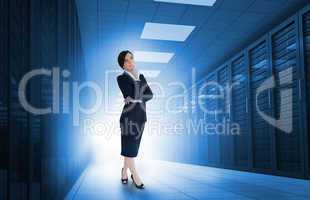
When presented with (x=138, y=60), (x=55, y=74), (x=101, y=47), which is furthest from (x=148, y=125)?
(x=55, y=74)

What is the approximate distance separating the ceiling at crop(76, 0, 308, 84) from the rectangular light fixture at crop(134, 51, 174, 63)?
0.66 feet

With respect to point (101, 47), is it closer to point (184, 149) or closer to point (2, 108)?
point (184, 149)

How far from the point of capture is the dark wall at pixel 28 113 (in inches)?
52.5

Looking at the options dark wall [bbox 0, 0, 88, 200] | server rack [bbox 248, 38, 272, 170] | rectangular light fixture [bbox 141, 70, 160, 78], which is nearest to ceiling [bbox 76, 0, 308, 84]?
server rack [bbox 248, 38, 272, 170]

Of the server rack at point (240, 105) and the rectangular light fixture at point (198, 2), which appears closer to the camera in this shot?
the rectangular light fixture at point (198, 2)

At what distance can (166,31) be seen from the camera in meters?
7.06

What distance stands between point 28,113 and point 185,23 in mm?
5104

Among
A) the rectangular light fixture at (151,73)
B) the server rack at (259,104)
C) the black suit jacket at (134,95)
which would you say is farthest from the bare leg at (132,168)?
the rectangular light fixture at (151,73)

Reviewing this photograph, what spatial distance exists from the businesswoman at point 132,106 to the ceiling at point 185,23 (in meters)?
2.26

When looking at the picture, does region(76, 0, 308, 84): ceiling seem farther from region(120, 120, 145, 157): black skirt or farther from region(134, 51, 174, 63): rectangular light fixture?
region(120, 120, 145, 157): black skirt

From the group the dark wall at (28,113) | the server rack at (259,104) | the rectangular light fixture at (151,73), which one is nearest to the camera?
the dark wall at (28,113)

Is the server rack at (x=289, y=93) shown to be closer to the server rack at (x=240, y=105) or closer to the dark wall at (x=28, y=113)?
the server rack at (x=240, y=105)

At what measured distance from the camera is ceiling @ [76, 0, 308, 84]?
5812mm

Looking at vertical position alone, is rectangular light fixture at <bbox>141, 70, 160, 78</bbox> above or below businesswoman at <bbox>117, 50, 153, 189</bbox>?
above
